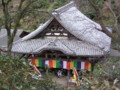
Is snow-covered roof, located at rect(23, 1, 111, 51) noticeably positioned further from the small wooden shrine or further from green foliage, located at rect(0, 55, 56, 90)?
green foliage, located at rect(0, 55, 56, 90)

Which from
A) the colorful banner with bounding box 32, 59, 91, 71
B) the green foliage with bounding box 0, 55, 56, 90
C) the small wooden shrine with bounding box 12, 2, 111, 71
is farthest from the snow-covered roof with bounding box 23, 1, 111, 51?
the green foliage with bounding box 0, 55, 56, 90

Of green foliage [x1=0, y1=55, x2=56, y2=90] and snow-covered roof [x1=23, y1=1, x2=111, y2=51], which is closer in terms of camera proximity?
green foliage [x1=0, y1=55, x2=56, y2=90]

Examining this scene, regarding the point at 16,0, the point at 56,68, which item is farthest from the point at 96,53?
the point at 16,0

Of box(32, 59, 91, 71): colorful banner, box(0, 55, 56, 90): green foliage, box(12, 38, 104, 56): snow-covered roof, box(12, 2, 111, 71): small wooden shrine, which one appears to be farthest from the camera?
box(32, 59, 91, 71): colorful banner

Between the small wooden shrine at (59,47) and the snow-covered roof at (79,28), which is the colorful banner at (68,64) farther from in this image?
the snow-covered roof at (79,28)

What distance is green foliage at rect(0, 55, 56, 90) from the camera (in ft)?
8.93

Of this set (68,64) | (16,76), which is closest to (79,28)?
(68,64)

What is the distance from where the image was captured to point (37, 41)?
15047 millimetres

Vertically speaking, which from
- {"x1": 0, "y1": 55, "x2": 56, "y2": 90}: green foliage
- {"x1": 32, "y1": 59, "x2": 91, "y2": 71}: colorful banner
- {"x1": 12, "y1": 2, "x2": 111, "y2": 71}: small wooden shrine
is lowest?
{"x1": 32, "y1": 59, "x2": 91, "y2": 71}: colorful banner

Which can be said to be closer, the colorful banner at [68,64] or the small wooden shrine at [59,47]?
the small wooden shrine at [59,47]

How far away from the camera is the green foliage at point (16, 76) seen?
2.72m

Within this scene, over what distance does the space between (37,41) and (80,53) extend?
2.98 m

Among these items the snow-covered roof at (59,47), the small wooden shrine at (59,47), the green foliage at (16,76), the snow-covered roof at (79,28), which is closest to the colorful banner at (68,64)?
the small wooden shrine at (59,47)

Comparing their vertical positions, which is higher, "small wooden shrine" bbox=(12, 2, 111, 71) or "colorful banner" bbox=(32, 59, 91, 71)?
"small wooden shrine" bbox=(12, 2, 111, 71)
